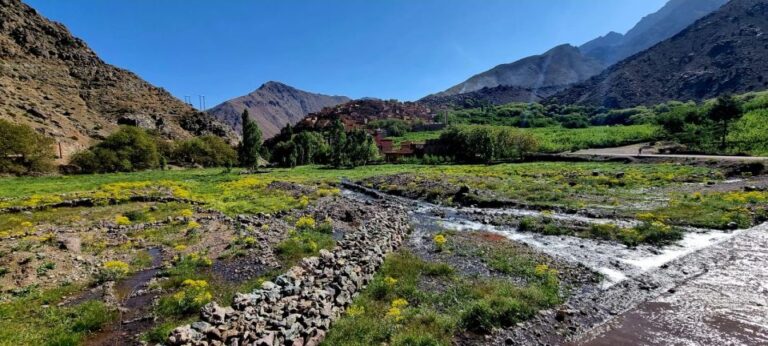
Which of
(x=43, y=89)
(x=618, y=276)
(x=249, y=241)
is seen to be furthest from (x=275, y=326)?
(x=43, y=89)

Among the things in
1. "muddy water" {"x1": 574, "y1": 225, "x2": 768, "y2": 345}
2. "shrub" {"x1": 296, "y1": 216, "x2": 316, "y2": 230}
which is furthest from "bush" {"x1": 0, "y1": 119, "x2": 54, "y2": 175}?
"muddy water" {"x1": 574, "y1": 225, "x2": 768, "y2": 345}

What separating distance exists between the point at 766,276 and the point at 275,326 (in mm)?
21993

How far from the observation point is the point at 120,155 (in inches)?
3236

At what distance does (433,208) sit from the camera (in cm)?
3856

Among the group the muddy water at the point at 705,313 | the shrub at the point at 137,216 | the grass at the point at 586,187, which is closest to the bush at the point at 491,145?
the grass at the point at 586,187

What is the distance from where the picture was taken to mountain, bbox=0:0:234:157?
99.8m

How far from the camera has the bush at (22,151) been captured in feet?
206

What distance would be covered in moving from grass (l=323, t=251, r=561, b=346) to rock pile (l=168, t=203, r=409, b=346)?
62 centimetres

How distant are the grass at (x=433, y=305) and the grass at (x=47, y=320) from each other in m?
8.16

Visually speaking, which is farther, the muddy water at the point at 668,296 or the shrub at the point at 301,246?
the shrub at the point at 301,246

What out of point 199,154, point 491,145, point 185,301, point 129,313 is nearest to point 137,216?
point 129,313

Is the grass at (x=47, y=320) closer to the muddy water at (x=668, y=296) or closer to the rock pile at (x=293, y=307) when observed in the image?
the rock pile at (x=293, y=307)

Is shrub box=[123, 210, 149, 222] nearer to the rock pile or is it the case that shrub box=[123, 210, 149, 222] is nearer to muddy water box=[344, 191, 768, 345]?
the rock pile

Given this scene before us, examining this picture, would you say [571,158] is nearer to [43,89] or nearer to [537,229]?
[537,229]
